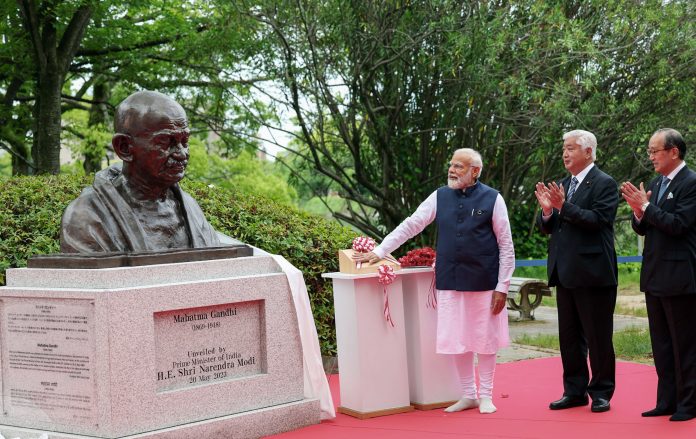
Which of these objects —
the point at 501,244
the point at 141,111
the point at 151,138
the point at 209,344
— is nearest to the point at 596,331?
the point at 501,244

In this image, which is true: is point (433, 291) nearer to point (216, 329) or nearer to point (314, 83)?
point (216, 329)

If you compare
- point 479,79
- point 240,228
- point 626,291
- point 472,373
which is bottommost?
point 626,291

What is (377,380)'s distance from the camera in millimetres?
6223

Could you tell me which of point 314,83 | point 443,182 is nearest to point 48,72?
point 314,83

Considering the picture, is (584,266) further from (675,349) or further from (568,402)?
(568,402)

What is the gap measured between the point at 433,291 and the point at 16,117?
45.2 ft

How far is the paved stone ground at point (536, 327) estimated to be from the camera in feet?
29.9

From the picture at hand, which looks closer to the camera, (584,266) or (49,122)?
(584,266)

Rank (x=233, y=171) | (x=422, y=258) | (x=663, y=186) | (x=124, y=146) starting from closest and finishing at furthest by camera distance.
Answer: (x=124, y=146), (x=663, y=186), (x=422, y=258), (x=233, y=171)

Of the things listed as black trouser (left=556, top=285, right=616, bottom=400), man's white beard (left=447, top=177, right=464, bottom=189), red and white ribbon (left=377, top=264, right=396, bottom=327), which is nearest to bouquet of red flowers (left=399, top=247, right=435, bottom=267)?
red and white ribbon (left=377, top=264, right=396, bottom=327)

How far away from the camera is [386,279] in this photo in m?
6.17

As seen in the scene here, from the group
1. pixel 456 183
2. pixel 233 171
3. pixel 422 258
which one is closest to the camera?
pixel 456 183

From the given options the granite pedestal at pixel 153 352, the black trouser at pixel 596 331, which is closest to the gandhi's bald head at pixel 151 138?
the granite pedestal at pixel 153 352

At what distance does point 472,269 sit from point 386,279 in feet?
2.14
